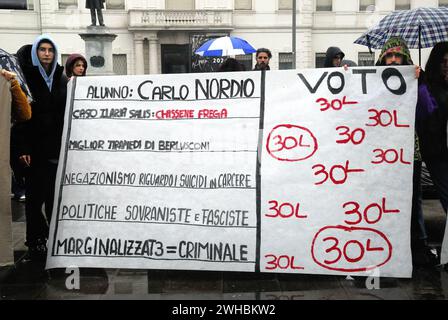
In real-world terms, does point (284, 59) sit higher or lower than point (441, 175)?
higher

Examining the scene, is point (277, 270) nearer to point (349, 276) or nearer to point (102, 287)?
point (349, 276)

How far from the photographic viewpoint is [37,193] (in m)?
4.23

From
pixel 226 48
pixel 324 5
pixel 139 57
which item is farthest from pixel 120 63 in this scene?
pixel 226 48

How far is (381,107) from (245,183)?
1.11 meters

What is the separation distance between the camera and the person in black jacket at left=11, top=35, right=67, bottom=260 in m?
4.12

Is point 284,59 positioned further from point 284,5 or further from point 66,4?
point 66,4

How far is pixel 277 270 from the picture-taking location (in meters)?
3.58

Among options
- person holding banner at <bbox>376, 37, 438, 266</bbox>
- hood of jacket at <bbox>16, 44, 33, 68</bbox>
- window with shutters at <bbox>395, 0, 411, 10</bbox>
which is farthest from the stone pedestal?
window with shutters at <bbox>395, 0, 411, 10</bbox>

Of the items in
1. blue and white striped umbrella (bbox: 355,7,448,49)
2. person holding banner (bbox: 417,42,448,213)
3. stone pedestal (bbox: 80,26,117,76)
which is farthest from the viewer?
stone pedestal (bbox: 80,26,117,76)

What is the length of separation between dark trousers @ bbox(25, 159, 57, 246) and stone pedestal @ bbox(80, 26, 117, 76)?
10.1 metres

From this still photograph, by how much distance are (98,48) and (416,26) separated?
9.27 m

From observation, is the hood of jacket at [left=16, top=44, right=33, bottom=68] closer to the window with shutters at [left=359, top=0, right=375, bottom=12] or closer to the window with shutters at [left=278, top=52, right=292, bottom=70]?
the window with shutters at [left=278, top=52, right=292, bottom=70]
